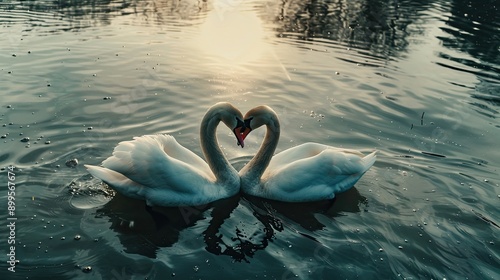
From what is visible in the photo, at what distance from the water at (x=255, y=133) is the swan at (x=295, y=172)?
0.24m

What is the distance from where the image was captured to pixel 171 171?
7270 millimetres

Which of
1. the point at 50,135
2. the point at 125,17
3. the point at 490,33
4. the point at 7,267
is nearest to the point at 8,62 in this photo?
the point at 50,135

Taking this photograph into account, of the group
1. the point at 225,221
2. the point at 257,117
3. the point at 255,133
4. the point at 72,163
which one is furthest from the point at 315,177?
the point at 72,163

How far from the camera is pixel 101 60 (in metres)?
15.7

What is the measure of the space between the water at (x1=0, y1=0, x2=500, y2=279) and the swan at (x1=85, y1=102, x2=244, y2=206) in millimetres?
278

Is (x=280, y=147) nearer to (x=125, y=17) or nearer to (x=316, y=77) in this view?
(x=316, y=77)

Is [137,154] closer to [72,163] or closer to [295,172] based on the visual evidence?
[72,163]

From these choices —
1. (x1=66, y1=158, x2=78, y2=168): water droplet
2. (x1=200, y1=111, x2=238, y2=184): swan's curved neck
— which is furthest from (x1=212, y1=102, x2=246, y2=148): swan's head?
(x1=66, y1=158, x2=78, y2=168): water droplet

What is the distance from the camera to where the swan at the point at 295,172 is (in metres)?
7.82

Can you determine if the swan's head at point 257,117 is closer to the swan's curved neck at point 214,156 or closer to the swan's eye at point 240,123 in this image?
the swan's eye at point 240,123

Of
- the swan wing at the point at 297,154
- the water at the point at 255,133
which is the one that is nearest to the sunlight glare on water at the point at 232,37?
the water at the point at 255,133

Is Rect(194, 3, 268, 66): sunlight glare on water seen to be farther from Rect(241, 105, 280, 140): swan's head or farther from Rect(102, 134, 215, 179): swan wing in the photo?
Rect(102, 134, 215, 179): swan wing

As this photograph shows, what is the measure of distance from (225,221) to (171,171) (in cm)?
117

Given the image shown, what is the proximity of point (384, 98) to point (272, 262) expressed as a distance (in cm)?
800
